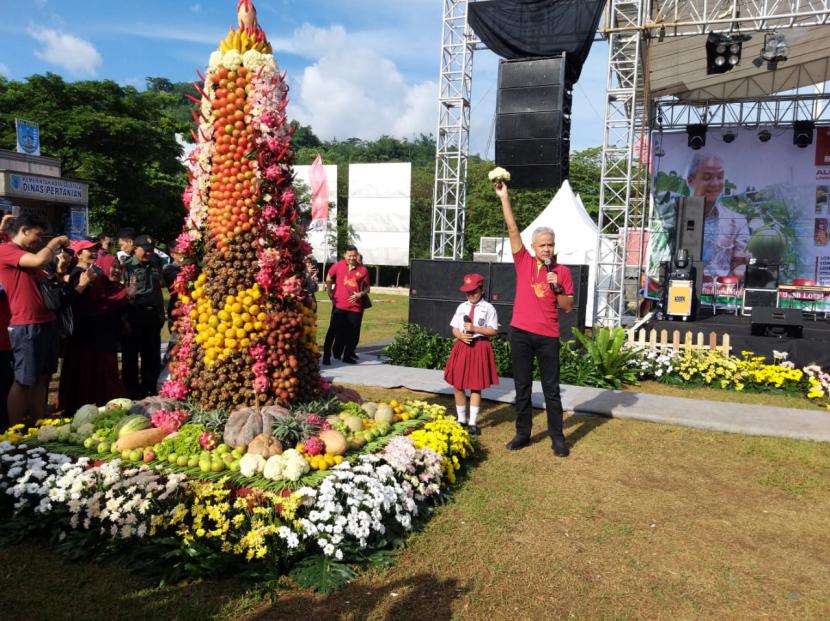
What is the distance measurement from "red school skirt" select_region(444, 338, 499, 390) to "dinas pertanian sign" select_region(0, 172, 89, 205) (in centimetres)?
1465

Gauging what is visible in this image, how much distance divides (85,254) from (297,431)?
10.1 feet

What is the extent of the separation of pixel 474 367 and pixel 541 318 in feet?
3.00

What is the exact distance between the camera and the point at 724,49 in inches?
473

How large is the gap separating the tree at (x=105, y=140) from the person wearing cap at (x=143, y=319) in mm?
21664

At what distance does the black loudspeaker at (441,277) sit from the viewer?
39.0 feet

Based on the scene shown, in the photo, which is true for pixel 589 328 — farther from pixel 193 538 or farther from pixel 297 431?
pixel 193 538

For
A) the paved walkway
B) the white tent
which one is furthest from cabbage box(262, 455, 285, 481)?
the white tent

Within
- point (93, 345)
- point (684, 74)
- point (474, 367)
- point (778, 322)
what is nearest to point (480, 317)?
point (474, 367)

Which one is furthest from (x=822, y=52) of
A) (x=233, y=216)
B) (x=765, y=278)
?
(x=233, y=216)

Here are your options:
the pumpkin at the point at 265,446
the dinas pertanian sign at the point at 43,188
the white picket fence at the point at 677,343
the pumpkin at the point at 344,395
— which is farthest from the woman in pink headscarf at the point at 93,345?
the dinas pertanian sign at the point at 43,188

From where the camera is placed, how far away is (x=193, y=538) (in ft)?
12.0

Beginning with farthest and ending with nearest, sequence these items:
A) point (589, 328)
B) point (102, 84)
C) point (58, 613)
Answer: point (102, 84), point (589, 328), point (58, 613)

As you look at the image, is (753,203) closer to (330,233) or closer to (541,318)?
(541,318)

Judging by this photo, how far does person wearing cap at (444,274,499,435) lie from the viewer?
630 cm
